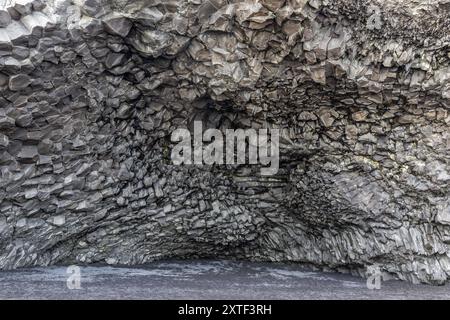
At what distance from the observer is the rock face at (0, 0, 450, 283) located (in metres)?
4.51

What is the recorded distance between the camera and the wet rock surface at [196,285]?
4273 millimetres

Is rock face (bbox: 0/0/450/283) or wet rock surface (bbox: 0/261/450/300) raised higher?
rock face (bbox: 0/0/450/283)

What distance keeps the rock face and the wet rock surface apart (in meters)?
0.34

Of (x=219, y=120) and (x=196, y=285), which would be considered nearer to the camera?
(x=196, y=285)

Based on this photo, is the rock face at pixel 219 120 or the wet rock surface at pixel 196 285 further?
the rock face at pixel 219 120

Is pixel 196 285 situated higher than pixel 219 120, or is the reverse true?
pixel 219 120

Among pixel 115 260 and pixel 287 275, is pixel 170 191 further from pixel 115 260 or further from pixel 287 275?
pixel 287 275

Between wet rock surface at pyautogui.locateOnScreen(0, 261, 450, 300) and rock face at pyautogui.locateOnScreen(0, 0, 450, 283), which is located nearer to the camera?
wet rock surface at pyautogui.locateOnScreen(0, 261, 450, 300)

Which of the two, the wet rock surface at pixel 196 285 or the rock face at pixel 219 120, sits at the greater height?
the rock face at pixel 219 120

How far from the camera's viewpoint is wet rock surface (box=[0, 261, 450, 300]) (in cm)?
427

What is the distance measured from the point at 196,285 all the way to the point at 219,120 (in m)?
2.25

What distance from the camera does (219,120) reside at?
561 cm

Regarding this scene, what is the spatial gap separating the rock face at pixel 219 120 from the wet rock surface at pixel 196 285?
13.2 inches

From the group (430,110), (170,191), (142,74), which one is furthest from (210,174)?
(430,110)
